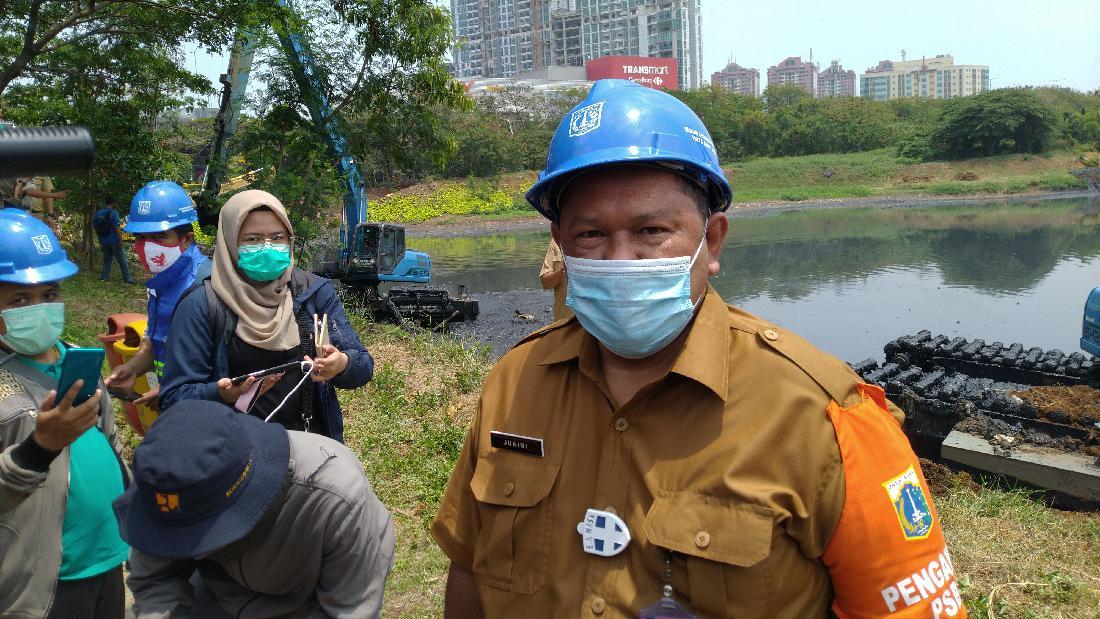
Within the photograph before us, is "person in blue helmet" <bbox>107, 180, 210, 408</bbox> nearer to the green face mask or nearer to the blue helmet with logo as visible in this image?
the blue helmet with logo

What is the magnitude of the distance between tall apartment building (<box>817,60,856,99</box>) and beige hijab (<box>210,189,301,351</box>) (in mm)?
151055

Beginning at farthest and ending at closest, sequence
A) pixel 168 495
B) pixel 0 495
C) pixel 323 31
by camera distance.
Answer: pixel 323 31, pixel 0 495, pixel 168 495

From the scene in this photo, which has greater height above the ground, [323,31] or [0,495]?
[323,31]

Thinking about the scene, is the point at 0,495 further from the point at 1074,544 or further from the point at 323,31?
the point at 323,31

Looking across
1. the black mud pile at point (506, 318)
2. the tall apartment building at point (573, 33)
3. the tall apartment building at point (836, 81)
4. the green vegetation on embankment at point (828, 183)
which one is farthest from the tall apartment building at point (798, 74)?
the black mud pile at point (506, 318)

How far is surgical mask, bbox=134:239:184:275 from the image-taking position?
3.91m

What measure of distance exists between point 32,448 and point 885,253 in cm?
2421

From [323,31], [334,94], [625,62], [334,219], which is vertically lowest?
[334,219]

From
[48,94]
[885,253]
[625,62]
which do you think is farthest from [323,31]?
[625,62]

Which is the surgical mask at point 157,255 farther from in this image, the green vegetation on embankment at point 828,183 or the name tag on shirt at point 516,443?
the green vegetation on embankment at point 828,183

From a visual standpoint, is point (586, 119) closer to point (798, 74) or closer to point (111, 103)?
point (111, 103)

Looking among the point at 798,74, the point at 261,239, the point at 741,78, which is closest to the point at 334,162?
the point at 261,239

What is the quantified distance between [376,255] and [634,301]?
1398 cm

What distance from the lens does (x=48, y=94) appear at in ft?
53.3
